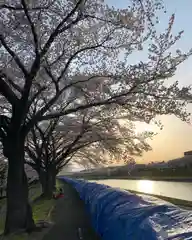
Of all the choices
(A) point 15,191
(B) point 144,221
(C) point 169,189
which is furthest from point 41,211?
(C) point 169,189

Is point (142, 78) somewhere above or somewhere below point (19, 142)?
above

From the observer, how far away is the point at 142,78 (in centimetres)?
1332

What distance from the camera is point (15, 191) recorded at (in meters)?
12.3

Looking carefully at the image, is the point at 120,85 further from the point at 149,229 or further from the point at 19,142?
the point at 149,229

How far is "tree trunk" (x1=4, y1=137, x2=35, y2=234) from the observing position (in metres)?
12.1

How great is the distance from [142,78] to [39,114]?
4.40 metres

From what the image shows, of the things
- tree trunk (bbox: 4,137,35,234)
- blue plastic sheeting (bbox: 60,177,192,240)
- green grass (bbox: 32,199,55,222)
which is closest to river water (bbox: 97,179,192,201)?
green grass (bbox: 32,199,55,222)

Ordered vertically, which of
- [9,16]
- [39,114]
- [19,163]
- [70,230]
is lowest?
[70,230]

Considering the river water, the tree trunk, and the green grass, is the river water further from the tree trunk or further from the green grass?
the tree trunk

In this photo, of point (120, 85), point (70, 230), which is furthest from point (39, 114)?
point (70, 230)

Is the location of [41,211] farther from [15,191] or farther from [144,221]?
[144,221]

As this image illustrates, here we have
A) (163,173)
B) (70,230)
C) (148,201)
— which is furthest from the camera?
(163,173)

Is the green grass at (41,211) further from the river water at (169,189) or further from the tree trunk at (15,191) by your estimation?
the river water at (169,189)

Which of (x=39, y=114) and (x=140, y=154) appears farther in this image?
(x=140, y=154)
